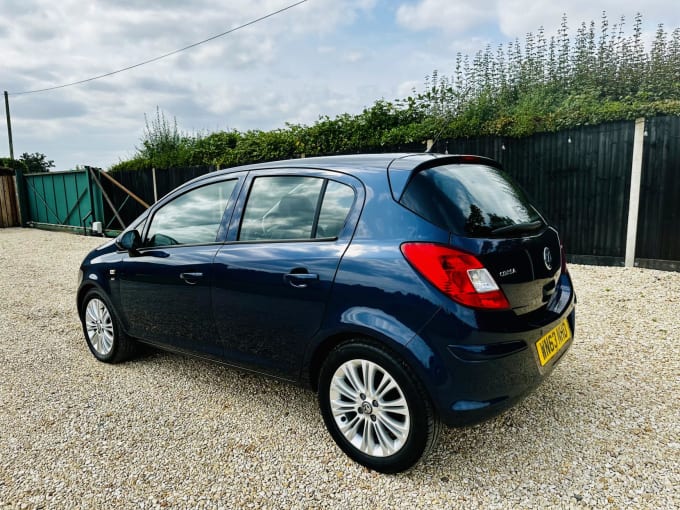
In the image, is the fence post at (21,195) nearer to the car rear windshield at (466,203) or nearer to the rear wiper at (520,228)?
the car rear windshield at (466,203)

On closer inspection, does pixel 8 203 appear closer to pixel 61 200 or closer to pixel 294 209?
pixel 61 200

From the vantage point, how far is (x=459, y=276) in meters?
2.17

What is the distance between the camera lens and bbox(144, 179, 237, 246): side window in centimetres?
326

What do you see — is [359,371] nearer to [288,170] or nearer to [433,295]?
[433,295]

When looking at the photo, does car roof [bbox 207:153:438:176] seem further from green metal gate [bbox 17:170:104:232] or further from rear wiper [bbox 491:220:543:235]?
green metal gate [bbox 17:170:104:232]

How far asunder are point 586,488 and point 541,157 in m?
6.18

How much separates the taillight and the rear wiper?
0.28 metres

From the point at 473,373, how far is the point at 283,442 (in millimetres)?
1267

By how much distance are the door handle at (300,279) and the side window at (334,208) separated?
24 centimetres

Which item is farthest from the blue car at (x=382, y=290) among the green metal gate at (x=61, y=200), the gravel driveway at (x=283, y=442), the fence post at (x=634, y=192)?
the green metal gate at (x=61, y=200)

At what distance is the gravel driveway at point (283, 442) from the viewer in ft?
7.60

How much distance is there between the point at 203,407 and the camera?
324 cm

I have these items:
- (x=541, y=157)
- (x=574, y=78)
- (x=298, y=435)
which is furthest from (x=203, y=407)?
(x=574, y=78)

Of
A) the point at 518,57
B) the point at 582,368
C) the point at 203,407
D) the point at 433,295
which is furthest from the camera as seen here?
the point at 518,57
